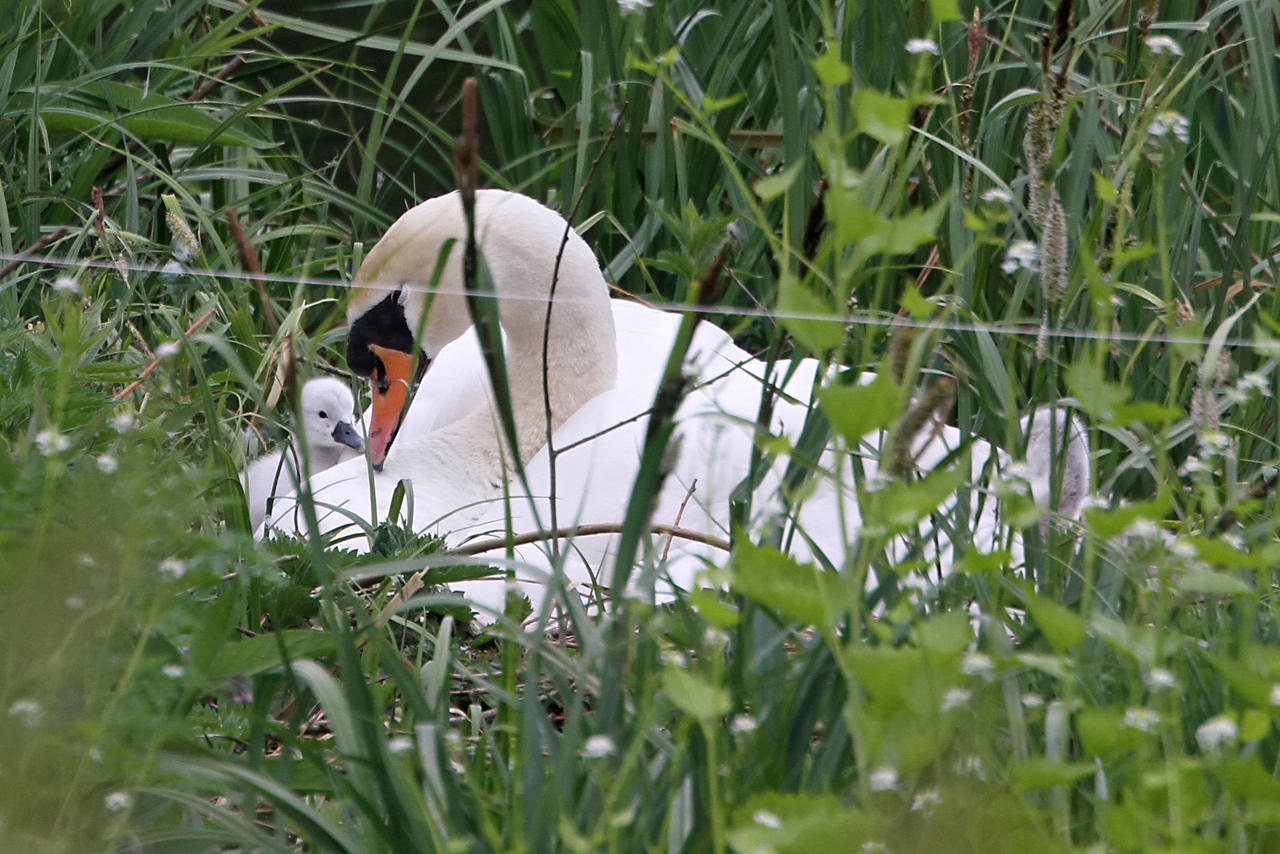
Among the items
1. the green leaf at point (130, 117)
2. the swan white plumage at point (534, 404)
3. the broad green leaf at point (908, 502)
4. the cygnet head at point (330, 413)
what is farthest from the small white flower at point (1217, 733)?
the green leaf at point (130, 117)

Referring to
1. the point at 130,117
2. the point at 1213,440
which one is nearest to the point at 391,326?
the point at 130,117

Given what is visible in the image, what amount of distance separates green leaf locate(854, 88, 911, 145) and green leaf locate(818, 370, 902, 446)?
14 centimetres

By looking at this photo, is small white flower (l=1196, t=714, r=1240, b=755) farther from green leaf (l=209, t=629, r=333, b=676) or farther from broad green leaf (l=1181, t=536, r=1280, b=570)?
green leaf (l=209, t=629, r=333, b=676)

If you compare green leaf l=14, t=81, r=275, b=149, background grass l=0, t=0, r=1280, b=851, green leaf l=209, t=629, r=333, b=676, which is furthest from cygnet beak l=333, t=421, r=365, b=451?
green leaf l=209, t=629, r=333, b=676

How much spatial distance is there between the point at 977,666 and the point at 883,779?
15 centimetres

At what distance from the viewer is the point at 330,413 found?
2.92 m

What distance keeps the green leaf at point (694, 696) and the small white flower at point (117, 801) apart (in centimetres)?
33

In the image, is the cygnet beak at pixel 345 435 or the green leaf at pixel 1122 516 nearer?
the green leaf at pixel 1122 516

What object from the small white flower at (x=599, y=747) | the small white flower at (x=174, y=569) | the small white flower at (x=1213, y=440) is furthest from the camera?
the small white flower at (x=1213, y=440)

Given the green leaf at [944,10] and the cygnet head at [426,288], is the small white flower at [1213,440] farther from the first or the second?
the cygnet head at [426,288]

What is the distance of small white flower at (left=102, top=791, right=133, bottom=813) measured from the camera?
0.95 metres

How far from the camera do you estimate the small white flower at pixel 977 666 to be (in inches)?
39.1

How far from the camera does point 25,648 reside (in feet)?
3.36

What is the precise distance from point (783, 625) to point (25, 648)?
1.74 ft
